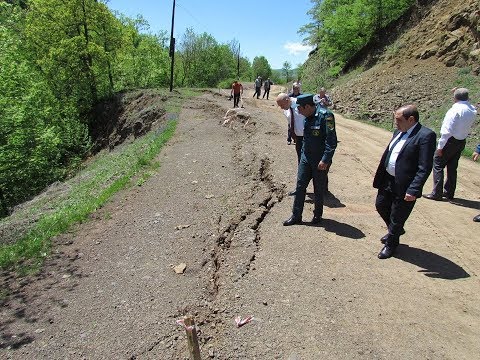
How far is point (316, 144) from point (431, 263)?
7.35ft

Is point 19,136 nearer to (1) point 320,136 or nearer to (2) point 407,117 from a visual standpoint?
(1) point 320,136

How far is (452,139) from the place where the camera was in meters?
6.82

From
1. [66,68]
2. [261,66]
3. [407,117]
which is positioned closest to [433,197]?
[407,117]

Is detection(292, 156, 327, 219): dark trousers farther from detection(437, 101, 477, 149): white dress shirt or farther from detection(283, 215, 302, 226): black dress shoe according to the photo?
detection(437, 101, 477, 149): white dress shirt

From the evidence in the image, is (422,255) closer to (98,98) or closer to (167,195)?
(167,195)

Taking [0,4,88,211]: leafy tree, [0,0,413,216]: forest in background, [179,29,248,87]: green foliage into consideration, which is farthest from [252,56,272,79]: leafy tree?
[0,4,88,211]: leafy tree

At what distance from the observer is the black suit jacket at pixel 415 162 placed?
444cm

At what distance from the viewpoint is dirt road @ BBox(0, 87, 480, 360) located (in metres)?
3.80

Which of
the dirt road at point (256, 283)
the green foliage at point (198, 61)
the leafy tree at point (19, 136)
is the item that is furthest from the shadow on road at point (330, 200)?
the green foliage at point (198, 61)

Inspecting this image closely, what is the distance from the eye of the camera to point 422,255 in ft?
17.0

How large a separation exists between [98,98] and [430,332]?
101ft

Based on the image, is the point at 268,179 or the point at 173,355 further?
the point at 268,179

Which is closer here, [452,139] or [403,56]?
[452,139]

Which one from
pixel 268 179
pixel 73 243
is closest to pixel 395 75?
pixel 268 179
